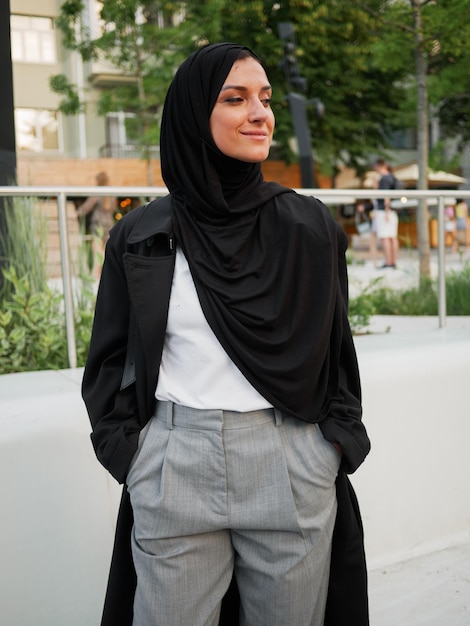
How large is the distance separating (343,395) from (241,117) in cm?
71

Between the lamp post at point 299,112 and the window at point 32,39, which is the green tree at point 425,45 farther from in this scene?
the window at point 32,39

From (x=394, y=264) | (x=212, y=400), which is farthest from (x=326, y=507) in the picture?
(x=394, y=264)

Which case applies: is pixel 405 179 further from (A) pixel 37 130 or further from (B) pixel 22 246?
(B) pixel 22 246

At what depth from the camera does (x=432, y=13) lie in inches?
382

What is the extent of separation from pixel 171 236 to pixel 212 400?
0.39 m

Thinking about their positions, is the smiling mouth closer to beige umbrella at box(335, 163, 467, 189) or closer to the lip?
the lip

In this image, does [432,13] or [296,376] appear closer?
[296,376]

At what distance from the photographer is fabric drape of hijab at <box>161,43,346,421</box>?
1.61 meters

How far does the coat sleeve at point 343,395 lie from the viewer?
66.7 inches

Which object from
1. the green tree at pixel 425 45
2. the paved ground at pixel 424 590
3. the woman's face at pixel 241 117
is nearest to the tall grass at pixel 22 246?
the paved ground at pixel 424 590

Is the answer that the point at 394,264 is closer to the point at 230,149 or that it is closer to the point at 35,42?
the point at 230,149

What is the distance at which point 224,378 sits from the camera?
1636 millimetres

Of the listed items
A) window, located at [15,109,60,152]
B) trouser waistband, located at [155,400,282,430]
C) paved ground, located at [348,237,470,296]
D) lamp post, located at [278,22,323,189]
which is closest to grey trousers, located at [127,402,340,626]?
trouser waistband, located at [155,400,282,430]

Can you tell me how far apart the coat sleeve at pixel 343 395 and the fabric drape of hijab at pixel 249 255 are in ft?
0.14
